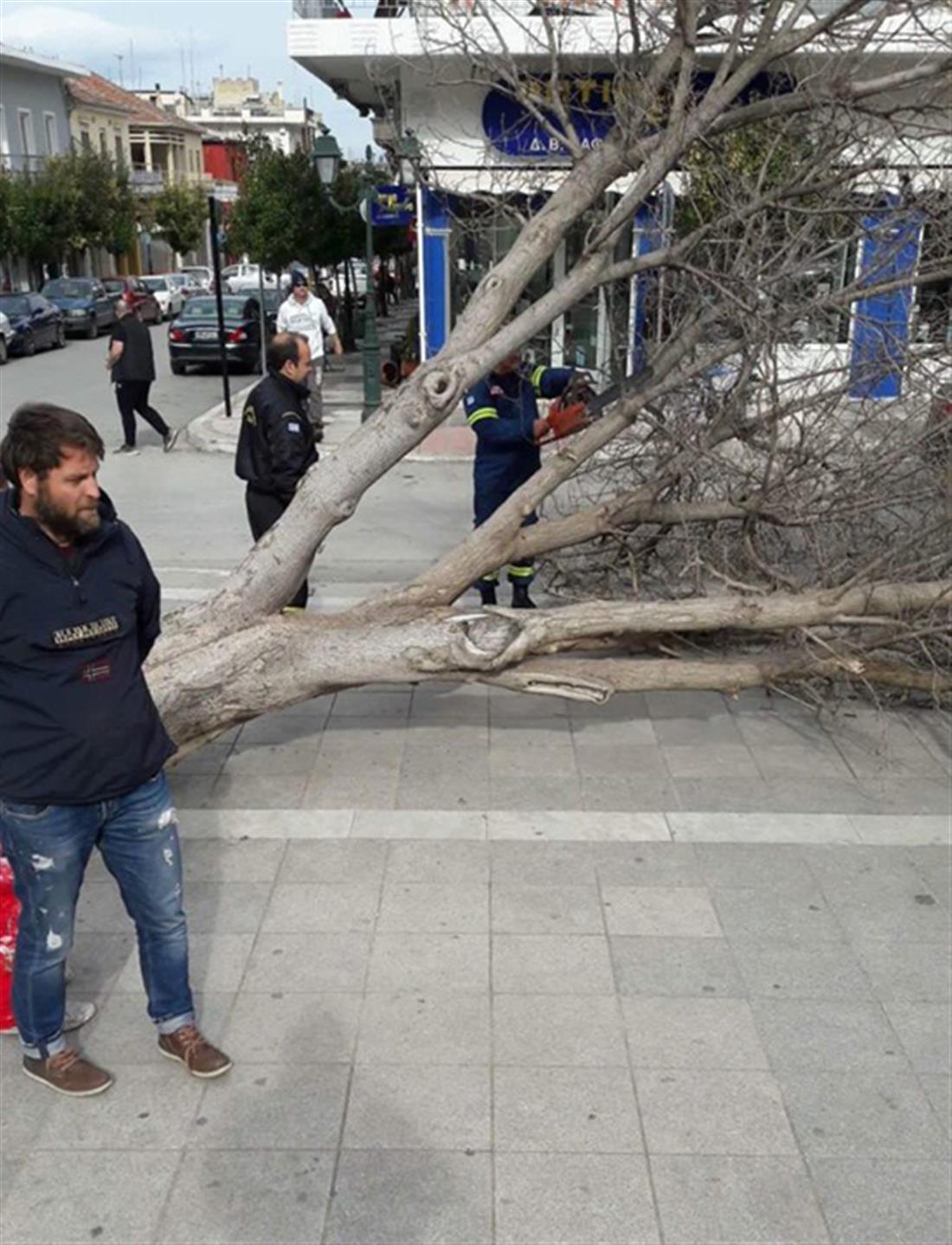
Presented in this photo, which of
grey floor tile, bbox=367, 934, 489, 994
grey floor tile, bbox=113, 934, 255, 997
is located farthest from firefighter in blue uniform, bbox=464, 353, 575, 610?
grey floor tile, bbox=113, 934, 255, 997

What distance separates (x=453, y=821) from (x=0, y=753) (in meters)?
2.39

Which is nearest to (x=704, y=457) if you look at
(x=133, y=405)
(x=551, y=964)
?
(x=551, y=964)

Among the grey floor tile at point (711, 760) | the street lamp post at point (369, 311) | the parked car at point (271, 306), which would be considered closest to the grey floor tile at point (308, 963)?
the grey floor tile at point (711, 760)

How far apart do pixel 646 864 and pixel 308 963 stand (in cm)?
146

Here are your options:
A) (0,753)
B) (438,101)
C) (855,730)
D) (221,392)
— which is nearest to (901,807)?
(855,730)

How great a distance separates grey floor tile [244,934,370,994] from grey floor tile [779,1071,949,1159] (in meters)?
1.48

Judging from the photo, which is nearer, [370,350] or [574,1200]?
[574,1200]

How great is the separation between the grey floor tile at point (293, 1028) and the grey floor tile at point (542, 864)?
3.15 feet

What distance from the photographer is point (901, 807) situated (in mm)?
5320

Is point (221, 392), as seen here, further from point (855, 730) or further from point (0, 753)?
point (0, 753)

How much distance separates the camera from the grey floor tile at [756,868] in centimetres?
465

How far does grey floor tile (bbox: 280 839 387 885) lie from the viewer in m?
4.71

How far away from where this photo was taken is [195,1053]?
358 centimetres

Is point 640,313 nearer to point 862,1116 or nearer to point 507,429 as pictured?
point 507,429
